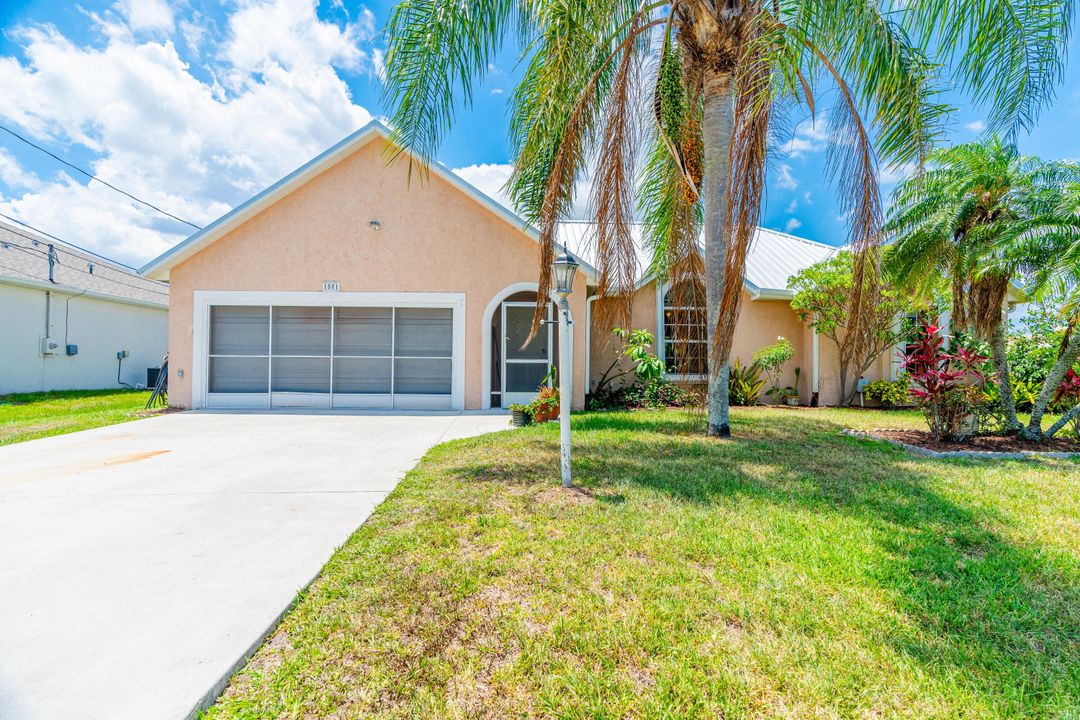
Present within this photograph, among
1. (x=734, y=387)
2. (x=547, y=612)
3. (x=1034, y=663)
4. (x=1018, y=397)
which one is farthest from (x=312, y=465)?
(x=1018, y=397)

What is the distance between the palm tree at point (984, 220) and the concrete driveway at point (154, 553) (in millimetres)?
9291

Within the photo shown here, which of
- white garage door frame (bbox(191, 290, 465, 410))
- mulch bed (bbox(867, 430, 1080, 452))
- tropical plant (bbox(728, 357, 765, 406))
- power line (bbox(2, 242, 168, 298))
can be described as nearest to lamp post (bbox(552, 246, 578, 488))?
mulch bed (bbox(867, 430, 1080, 452))

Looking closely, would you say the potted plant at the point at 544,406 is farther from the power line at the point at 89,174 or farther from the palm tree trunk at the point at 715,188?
the power line at the point at 89,174

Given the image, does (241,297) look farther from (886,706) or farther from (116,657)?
(886,706)

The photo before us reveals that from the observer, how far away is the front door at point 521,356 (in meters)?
11.8

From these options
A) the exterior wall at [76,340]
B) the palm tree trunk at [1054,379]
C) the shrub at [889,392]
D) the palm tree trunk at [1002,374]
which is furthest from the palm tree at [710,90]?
the exterior wall at [76,340]

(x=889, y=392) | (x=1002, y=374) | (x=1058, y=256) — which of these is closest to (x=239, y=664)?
(x=1058, y=256)

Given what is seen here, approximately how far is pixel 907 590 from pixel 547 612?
223 centimetres

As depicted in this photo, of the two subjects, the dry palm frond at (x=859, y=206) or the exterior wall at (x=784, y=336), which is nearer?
the dry palm frond at (x=859, y=206)

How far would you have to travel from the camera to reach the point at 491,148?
30.1 feet

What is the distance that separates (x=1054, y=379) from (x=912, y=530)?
20.7 feet

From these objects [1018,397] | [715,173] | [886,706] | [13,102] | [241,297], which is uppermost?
[13,102]

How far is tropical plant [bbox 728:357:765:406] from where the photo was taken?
516 inches

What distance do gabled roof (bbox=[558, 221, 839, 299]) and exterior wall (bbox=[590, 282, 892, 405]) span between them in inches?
20.0
